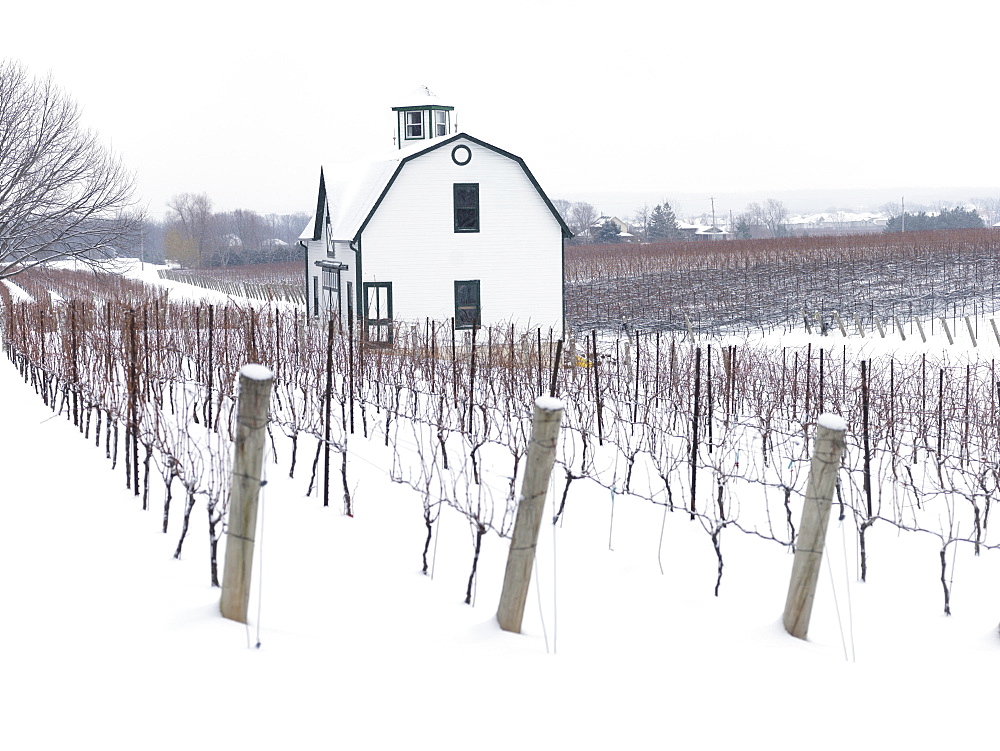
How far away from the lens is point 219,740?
4.28 meters

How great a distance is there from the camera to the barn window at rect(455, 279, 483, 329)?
26.7 m

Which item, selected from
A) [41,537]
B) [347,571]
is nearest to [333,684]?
[347,571]

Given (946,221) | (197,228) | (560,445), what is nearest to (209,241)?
(197,228)

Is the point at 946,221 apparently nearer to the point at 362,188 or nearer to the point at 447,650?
the point at 362,188

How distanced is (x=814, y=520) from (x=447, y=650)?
6.51ft

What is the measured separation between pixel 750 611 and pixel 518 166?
2117cm

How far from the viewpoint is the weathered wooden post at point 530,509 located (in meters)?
5.23

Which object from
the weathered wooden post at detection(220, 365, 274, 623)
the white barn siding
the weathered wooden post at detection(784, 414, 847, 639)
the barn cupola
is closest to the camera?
the weathered wooden post at detection(220, 365, 274, 623)

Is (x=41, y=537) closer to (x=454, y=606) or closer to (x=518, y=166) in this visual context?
(x=454, y=606)

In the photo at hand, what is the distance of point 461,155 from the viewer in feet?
86.4

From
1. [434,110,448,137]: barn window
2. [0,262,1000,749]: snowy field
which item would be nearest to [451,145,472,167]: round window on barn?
[434,110,448,137]: barn window

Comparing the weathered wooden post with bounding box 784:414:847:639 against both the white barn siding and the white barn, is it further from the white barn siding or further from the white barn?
the white barn siding

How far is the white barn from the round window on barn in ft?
0.08

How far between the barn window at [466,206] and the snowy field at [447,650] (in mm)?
19059
